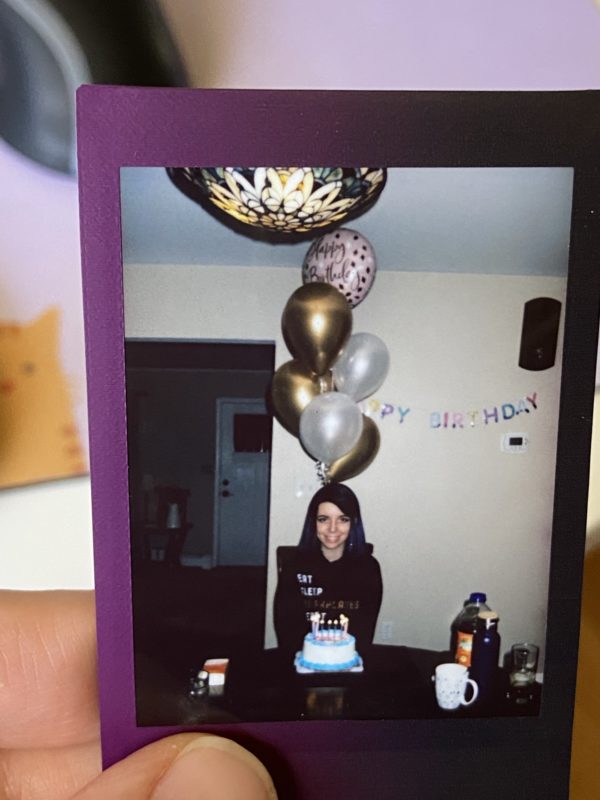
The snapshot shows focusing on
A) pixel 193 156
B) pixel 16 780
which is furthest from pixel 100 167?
pixel 16 780

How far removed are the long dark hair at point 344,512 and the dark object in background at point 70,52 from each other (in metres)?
0.41

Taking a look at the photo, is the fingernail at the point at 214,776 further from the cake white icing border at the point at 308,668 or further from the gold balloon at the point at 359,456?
the gold balloon at the point at 359,456

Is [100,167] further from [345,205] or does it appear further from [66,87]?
[66,87]

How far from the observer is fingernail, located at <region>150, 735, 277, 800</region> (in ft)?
1.42

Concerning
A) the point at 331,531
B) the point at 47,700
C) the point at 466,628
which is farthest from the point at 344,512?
the point at 47,700

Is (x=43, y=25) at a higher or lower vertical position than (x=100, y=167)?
higher

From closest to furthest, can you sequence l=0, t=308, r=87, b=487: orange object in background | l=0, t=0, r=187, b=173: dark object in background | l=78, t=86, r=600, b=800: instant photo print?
1. l=78, t=86, r=600, b=800: instant photo print
2. l=0, t=0, r=187, b=173: dark object in background
3. l=0, t=308, r=87, b=487: orange object in background

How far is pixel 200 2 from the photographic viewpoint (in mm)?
601

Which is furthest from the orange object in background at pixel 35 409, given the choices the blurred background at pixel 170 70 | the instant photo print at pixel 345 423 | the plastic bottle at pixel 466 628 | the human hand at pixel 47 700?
the plastic bottle at pixel 466 628

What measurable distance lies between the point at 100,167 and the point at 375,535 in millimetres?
313

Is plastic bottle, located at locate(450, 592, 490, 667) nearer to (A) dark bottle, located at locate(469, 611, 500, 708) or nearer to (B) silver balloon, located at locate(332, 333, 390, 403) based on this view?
(A) dark bottle, located at locate(469, 611, 500, 708)

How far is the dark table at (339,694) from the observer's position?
0.47 meters

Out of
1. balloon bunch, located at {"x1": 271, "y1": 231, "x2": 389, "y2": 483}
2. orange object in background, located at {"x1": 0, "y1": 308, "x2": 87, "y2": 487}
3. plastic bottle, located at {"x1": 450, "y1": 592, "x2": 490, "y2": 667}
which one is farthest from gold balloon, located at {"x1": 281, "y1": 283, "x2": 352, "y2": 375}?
orange object in background, located at {"x1": 0, "y1": 308, "x2": 87, "y2": 487}

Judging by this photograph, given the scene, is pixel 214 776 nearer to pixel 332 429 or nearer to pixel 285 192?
pixel 332 429
